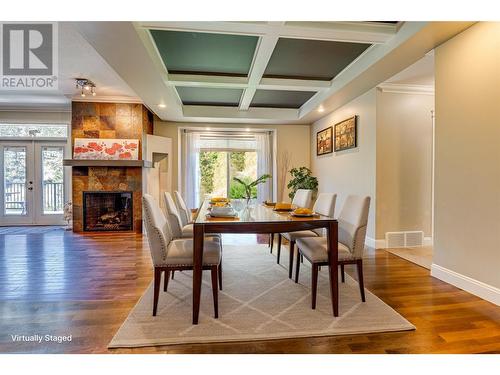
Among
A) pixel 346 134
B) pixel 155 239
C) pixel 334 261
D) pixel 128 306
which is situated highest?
pixel 346 134

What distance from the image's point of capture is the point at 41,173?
19.3 feet

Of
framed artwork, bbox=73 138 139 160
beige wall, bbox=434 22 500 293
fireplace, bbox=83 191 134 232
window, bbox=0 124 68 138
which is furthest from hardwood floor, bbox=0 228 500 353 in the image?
window, bbox=0 124 68 138

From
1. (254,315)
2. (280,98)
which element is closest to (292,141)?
(280,98)

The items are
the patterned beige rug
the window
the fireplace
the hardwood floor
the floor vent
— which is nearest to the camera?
the hardwood floor

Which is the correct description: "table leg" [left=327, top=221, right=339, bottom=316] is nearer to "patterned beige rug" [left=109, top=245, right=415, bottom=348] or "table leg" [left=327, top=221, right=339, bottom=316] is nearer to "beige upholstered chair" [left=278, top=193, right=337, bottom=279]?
"patterned beige rug" [left=109, top=245, right=415, bottom=348]

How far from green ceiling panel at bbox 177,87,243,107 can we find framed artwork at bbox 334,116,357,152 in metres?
1.93

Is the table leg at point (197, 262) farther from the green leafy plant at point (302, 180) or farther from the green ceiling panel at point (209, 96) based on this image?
the green leafy plant at point (302, 180)

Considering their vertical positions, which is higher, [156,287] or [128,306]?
[156,287]

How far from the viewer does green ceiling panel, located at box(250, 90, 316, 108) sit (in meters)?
4.76

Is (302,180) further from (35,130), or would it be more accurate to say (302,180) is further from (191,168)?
(35,130)

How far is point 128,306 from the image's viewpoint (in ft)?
7.18

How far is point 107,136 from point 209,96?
7.28 feet
